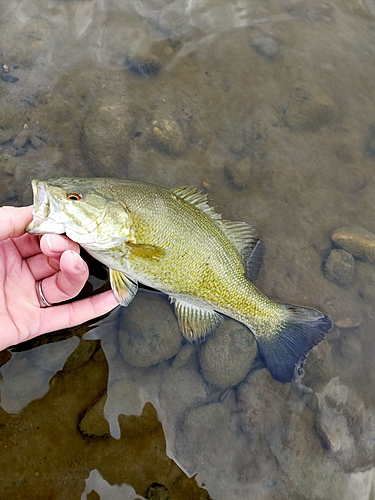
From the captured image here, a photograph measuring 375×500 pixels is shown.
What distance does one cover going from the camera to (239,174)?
4.91 m

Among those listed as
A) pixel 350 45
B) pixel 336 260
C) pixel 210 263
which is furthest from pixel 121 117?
pixel 350 45

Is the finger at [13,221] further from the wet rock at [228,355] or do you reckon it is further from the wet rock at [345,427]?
the wet rock at [345,427]

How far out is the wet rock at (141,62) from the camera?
17.3 ft

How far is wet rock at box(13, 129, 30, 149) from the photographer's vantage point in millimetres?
4648

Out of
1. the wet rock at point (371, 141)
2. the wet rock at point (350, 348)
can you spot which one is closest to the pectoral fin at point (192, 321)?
the wet rock at point (350, 348)

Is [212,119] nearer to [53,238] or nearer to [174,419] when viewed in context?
[53,238]

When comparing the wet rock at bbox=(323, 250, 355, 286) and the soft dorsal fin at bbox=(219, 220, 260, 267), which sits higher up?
the soft dorsal fin at bbox=(219, 220, 260, 267)

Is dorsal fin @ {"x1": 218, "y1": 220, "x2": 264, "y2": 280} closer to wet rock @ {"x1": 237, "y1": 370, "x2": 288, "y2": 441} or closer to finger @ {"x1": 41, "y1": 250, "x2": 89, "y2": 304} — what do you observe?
wet rock @ {"x1": 237, "y1": 370, "x2": 288, "y2": 441}

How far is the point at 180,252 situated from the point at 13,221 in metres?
1.54

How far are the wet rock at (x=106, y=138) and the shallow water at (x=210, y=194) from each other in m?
0.02

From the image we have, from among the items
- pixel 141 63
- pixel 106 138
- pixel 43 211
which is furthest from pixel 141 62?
pixel 43 211

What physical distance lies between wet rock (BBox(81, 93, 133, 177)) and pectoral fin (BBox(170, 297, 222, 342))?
1820 millimetres

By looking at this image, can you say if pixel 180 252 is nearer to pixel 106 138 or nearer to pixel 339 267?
pixel 106 138

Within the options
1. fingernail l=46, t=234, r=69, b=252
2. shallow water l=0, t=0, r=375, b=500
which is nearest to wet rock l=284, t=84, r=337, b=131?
shallow water l=0, t=0, r=375, b=500
